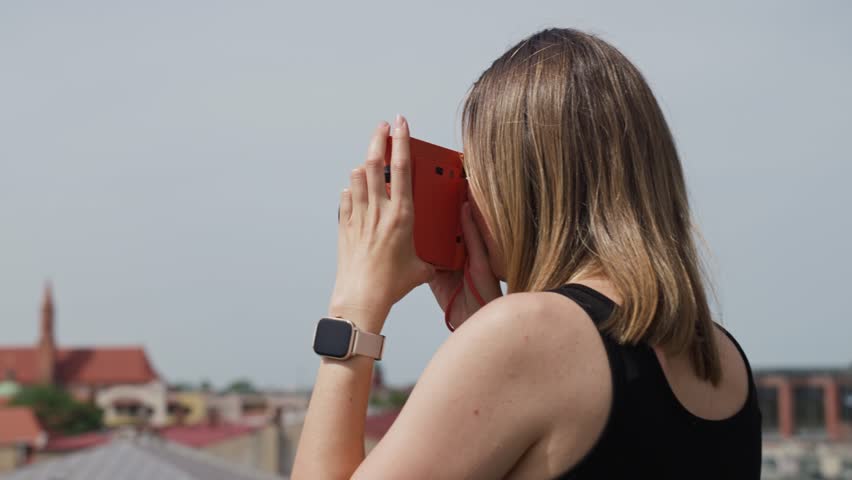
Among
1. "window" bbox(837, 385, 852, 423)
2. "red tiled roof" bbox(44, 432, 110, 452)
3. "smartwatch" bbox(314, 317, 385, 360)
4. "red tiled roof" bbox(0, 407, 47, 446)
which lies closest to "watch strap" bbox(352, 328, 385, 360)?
"smartwatch" bbox(314, 317, 385, 360)

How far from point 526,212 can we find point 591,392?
280 millimetres

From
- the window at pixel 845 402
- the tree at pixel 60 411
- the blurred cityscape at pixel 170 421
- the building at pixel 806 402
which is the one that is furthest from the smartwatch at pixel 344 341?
the tree at pixel 60 411

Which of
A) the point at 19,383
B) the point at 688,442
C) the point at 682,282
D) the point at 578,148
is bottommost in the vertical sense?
the point at 19,383

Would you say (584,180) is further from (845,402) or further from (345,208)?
(845,402)

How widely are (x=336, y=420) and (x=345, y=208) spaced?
33 centimetres

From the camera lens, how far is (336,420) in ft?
4.34

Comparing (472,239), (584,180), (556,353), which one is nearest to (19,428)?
(472,239)

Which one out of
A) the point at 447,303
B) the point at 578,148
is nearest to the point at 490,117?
the point at 578,148

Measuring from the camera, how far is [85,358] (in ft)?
346

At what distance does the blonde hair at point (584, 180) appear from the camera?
4.34 ft

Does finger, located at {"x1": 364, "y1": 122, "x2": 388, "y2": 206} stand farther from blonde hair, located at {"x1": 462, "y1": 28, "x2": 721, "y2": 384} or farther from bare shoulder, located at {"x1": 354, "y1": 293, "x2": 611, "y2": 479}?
bare shoulder, located at {"x1": 354, "y1": 293, "x2": 611, "y2": 479}

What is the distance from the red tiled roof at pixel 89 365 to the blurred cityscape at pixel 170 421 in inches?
3.8

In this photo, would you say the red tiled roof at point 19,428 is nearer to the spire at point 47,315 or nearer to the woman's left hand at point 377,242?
the spire at point 47,315

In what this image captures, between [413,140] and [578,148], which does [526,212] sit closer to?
[578,148]
